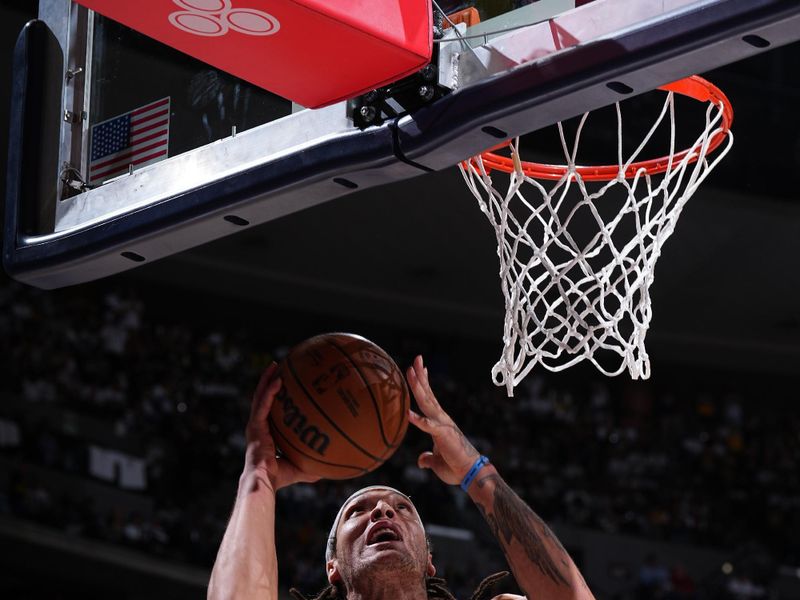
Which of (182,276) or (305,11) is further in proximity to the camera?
(182,276)

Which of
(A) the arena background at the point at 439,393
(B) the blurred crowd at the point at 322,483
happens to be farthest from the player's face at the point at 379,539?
(B) the blurred crowd at the point at 322,483

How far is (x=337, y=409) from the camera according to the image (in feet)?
7.74

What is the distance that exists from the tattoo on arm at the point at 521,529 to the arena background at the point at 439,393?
5.52m

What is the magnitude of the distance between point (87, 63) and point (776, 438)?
32.6 ft

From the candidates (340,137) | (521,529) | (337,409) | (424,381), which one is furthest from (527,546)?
(340,137)

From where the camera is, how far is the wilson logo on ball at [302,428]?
2365mm

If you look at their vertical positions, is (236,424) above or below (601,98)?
below

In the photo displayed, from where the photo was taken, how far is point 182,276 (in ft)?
36.4

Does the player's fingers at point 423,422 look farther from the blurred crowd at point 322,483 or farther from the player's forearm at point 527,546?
the blurred crowd at point 322,483

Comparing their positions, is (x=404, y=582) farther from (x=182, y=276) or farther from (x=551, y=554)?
(x=182, y=276)

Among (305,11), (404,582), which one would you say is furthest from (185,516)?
(305,11)

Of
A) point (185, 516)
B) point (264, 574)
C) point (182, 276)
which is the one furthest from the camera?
point (182, 276)

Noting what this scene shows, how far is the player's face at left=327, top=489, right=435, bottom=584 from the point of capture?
A: 2.59m

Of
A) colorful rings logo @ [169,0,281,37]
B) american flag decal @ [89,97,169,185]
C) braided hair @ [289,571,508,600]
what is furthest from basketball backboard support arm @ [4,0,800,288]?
braided hair @ [289,571,508,600]
